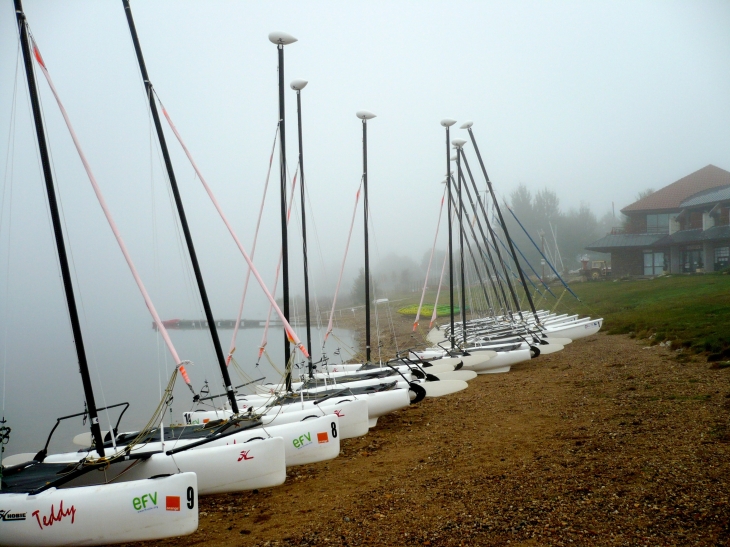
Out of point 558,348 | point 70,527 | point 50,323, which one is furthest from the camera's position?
point 50,323

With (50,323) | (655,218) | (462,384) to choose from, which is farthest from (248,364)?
(50,323)

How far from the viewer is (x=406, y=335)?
3738cm

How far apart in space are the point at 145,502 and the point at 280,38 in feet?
33.5

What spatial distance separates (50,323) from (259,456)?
4901 inches

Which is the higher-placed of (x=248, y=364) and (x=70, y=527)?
(x=70, y=527)

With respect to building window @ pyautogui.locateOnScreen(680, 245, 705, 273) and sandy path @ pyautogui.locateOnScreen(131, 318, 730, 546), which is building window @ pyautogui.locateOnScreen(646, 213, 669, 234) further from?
sandy path @ pyautogui.locateOnScreen(131, 318, 730, 546)

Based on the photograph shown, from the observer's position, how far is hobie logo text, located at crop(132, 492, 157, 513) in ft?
22.1

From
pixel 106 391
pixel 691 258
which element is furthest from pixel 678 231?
pixel 106 391

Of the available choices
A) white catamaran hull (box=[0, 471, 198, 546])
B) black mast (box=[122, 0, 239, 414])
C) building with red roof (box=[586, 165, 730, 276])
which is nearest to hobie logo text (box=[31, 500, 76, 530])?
white catamaran hull (box=[0, 471, 198, 546])

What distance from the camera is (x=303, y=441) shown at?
361 inches

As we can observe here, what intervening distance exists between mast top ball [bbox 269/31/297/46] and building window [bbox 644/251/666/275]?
3477 centimetres

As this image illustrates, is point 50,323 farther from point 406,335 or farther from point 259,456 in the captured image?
point 259,456

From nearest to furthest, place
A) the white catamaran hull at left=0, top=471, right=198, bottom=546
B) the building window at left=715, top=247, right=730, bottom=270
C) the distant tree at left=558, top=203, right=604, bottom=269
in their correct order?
the white catamaran hull at left=0, top=471, right=198, bottom=546 < the building window at left=715, top=247, right=730, bottom=270 < the distant tree at left=558, top=203, right=604, bottom=269

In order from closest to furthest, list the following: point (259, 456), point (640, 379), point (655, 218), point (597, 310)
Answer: point (259, 456) → point (640, 379) → point (597, 310) → point (655, 218)
